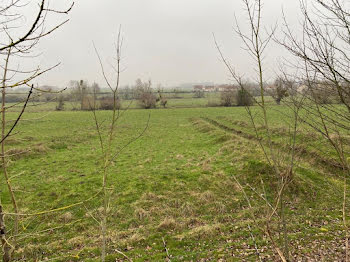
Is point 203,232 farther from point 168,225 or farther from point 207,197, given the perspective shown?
point 207,197

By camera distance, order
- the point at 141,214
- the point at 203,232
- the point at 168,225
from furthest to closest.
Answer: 1. the point at 141,214
2. the point at 168,225
3. the point at 203,232

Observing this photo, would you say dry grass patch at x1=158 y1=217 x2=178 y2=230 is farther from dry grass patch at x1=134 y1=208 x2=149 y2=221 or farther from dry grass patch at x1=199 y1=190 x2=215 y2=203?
dry grass patch at x1=199 y1=190 x2=215 y2=203

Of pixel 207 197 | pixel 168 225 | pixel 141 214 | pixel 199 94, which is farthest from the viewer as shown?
pixel 199 94

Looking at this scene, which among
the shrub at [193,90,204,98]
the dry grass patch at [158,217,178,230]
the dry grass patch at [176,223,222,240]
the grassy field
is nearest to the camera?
the grassy field

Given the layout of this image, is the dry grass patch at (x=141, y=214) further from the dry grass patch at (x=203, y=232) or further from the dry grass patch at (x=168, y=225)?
the dry grass patch at (x=203, y=232)

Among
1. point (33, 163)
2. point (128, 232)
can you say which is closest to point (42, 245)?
point (128, 232)

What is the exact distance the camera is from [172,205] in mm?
8672

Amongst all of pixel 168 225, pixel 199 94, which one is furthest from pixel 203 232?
pixel 199 94

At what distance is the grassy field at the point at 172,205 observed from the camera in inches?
233

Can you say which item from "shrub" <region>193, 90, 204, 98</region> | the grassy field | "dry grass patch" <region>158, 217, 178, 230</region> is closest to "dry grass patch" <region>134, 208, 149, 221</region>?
the grassy field

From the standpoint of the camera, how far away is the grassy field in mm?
5918

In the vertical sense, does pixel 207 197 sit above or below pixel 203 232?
above

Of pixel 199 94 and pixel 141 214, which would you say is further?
pixel 199 94

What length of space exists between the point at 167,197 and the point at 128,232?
251 cm
